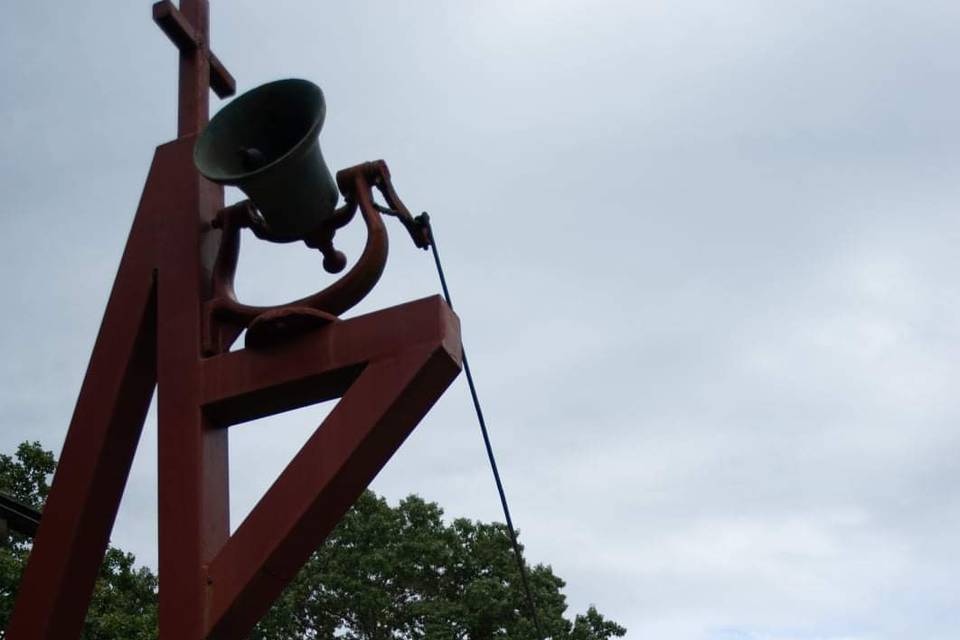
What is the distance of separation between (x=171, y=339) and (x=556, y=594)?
13.8 m

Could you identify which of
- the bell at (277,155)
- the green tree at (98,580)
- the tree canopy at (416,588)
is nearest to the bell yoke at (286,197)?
the bell at (277,155)

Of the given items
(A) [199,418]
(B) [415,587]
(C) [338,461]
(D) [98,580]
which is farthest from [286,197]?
(B) [415,587]

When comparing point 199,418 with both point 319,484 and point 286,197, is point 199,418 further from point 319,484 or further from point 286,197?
point 286,197

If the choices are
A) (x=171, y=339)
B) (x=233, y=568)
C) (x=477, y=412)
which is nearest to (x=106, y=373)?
(x=171, y=339)

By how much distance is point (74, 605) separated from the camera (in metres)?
5.11

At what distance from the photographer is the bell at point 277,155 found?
4.94 m

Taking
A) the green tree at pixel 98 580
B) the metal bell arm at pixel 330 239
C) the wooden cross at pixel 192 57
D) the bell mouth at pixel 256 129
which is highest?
the green tree at pixel 98 580

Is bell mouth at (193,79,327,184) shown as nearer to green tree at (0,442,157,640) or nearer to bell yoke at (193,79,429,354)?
bell yoke at (193,79,429,354)

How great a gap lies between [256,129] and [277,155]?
15 centimetres

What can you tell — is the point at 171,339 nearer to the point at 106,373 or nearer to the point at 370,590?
the point at 106,373

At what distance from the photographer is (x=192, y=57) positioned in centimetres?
612

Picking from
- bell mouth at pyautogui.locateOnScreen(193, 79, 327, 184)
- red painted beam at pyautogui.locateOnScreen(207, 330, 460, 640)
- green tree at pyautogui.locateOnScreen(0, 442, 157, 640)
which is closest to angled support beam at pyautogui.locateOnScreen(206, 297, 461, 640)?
red painted beam at pyautogui.locateOnScreen(207, 330, 460, 640)

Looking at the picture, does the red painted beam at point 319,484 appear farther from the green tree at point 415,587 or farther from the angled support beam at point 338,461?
the green tree at point 415,587

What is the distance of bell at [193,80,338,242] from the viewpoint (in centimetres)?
494
